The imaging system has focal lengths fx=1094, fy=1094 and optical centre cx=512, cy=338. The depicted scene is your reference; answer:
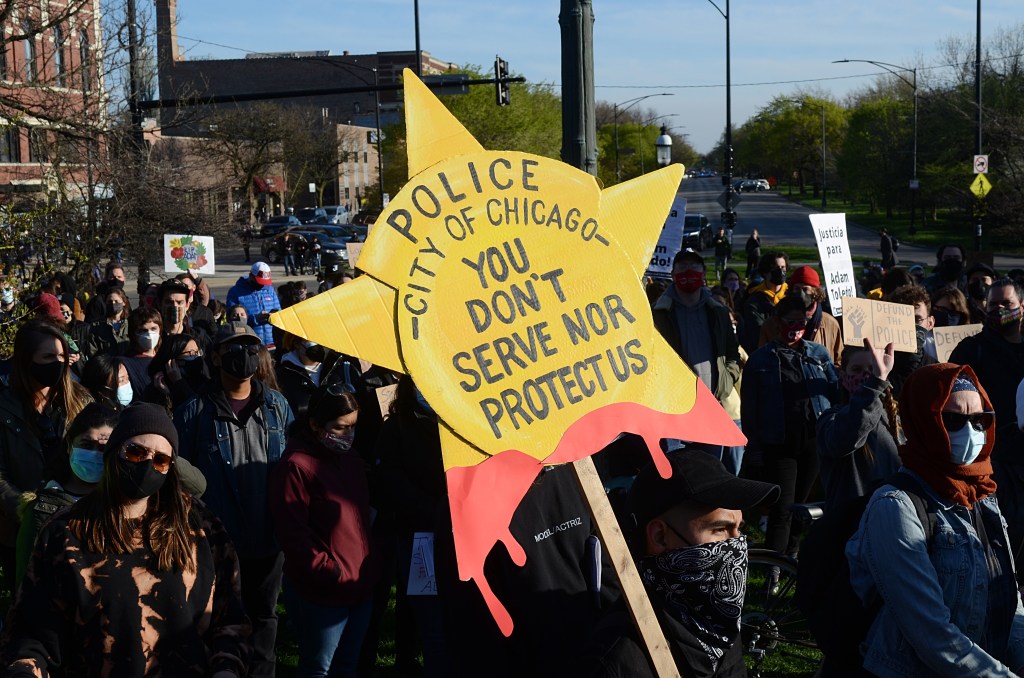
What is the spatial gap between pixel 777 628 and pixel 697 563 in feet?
9.75

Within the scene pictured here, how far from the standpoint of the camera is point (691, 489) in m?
2.78

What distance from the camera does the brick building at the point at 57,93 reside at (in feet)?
39.0

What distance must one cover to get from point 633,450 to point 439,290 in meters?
2.98

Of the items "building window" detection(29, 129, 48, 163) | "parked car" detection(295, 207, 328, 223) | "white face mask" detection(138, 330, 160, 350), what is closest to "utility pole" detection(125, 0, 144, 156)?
"building window" detection(29, 129, 48, 163)

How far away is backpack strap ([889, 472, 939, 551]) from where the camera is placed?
9.67 ft

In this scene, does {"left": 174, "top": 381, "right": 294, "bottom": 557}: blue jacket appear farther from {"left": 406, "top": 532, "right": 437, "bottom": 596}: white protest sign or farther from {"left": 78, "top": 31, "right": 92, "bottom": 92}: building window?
{"left": 78, "top": 31, "right": 92, "bottom": 92}: building window

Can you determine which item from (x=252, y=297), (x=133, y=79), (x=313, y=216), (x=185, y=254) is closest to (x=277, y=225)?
(x=313, y=216)

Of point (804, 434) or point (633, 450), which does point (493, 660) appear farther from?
point (804, 434)

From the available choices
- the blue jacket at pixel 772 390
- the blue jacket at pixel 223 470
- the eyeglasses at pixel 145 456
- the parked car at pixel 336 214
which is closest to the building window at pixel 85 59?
the blue jacket at pixel 223 470

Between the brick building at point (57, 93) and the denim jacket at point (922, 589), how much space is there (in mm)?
10006

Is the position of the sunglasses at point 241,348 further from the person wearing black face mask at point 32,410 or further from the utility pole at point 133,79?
the utility pole at point 133,79

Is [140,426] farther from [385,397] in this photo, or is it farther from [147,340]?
[147,340]

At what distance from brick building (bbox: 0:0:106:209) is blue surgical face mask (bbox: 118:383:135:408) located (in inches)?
242

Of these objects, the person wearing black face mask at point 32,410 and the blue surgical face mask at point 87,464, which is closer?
the blue surgical face mask at point 87,464
